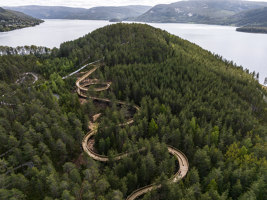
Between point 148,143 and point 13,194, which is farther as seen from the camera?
point 148,143

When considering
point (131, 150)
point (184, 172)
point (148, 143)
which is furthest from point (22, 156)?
point (184, 172)

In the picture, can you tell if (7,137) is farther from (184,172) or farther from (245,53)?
(245,53)

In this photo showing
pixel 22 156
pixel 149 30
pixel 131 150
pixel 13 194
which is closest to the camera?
pixel 13 194

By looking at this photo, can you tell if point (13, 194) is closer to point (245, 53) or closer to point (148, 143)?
point (148, 143)

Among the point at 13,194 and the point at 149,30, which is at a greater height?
the point at 149,30

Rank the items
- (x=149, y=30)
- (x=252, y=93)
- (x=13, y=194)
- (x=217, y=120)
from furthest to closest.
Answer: (x=149, y=30)
(x=252, y=93)
(x=217, y=120)
(x=13, y=194)

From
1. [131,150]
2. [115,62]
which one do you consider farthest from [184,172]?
[115,62]

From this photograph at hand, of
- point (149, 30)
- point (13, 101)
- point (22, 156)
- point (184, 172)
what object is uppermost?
point (149, 30)
